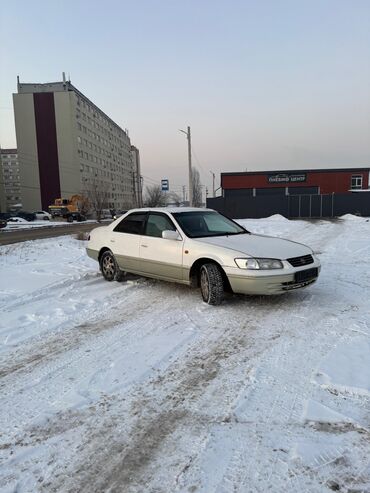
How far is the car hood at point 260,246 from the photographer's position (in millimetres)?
5582

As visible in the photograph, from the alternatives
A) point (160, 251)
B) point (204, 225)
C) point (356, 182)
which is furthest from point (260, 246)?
point (356, 182)

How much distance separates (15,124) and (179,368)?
288 ft

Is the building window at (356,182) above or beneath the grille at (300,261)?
above

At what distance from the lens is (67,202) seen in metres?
52.4

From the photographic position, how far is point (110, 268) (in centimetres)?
781

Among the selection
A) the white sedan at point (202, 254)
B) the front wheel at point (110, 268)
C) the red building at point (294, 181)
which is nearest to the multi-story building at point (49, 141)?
the red building at point (294, 181)

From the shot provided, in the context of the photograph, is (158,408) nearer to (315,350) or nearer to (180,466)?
(180,466)

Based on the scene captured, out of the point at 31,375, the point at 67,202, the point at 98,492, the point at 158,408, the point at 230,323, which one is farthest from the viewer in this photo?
the point at 67,202

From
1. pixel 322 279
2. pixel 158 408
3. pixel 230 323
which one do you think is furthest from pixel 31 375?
pixel 322 279

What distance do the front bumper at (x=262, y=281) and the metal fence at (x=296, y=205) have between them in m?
30.6

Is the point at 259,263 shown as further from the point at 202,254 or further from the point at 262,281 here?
the point at 202,254

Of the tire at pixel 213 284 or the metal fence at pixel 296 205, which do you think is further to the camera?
the metal fence at pixel 296 205

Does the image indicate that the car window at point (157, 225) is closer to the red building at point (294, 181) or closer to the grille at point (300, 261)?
the grille at point (300, 261)

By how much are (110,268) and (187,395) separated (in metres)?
4.91
